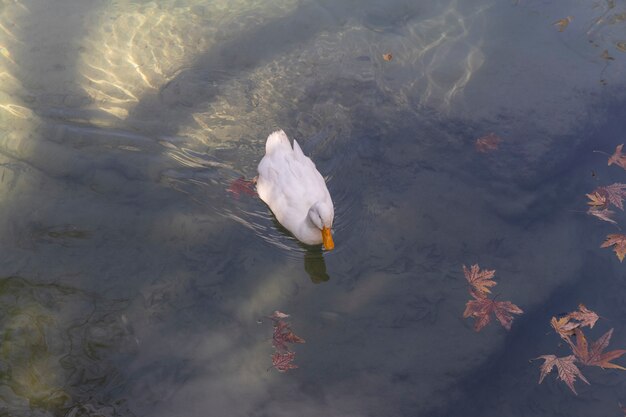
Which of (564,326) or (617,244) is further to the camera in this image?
(617,244)

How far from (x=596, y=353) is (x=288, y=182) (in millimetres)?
2523

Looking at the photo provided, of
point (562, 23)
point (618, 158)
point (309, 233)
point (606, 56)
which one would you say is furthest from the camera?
point (562, 23)

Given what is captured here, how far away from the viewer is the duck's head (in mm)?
4113

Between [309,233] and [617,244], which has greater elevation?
[309,233]

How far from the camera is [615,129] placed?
17.7ft

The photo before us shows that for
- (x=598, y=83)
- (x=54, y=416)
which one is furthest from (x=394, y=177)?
(x=54, y=416)

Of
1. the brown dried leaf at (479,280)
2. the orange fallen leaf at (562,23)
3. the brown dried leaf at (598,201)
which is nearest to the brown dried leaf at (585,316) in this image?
the brown dried leaf at (479,280)

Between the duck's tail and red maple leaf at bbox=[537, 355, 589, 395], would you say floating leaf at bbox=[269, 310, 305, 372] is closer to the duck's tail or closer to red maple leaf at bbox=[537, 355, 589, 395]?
the duck's tail

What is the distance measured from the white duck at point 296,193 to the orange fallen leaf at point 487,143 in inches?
64.1

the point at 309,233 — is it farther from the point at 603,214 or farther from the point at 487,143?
the point at 603,214

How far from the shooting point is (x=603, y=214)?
4.62 metres

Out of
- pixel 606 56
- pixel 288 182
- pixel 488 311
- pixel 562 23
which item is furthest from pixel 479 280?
pixel 562 23

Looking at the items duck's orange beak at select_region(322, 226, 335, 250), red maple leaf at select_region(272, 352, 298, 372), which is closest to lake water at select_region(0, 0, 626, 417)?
red maple leaf at select_region(272, 352, 298, 372)

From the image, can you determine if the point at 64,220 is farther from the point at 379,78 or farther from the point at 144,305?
the point at 379,78
